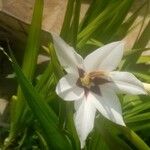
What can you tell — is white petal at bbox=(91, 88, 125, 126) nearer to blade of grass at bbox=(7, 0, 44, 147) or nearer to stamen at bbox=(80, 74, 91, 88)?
stamen at bbox=(80, 74, 91, 88)

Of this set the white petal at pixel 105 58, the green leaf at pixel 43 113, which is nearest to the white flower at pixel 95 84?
the white petal at pixel 105 58

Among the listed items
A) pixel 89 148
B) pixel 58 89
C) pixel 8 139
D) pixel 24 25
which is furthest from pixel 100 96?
pixel 24 25

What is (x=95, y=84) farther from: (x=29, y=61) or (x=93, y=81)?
(x=29, y=61)

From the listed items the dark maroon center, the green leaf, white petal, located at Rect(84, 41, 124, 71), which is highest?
white petal, located at Rect(84, 41, 124, 71)

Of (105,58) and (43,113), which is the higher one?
(105,58)

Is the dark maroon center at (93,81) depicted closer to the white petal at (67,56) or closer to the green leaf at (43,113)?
the white petal at (67,56)

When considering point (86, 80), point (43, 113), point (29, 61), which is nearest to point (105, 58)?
point (86, 80)

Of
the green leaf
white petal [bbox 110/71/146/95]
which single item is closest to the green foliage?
the green leaf
